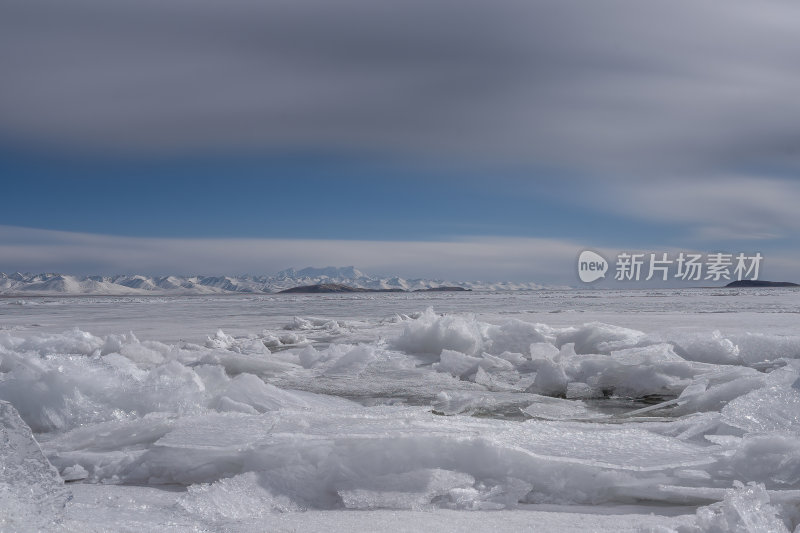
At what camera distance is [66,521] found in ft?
4.93

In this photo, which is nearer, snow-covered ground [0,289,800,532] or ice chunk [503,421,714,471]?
snow-covered ground [0,289,800,532]

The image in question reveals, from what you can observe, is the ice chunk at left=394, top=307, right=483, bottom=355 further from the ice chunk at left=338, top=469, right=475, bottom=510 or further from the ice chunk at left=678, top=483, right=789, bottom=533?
the ice chunk at left=678, top=483, right=789, bottom=533

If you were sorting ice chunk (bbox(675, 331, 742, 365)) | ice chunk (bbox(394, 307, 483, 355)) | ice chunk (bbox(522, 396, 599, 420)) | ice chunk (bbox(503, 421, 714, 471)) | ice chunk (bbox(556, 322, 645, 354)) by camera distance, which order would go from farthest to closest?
ice chunk (bbox(394, 307, 483, 355)), ice chunk (bbox(556, 322, 645, 354)), ice chunk (bbox(675, 331, 742, 365)), ice chunk (bbox(522, 396, 599, 420)), ice chunk (bbox(503, 421, 714, 471))

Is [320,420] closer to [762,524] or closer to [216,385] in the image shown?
[216,385]

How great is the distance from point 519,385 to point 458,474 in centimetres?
279

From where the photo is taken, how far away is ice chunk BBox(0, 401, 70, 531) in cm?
142

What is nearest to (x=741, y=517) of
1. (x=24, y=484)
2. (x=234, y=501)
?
(x=234, y=501)

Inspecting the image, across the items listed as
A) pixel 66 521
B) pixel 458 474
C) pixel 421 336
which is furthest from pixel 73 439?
pixel 421 336

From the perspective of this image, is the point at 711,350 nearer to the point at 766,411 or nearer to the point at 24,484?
the point at 766,411

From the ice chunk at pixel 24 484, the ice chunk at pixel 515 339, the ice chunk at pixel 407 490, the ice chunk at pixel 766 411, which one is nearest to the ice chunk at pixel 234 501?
the ice chunk at pixel 407 490

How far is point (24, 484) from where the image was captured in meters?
1.57

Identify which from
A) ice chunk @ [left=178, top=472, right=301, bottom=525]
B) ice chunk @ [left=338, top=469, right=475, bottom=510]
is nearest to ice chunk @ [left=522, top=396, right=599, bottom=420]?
ice chunk @ [left=338, top=469, right=475, bottom=510]

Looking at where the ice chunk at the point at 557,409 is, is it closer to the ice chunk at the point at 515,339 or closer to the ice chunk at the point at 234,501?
the ice chunk at the point at 234,501

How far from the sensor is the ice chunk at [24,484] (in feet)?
4.65
